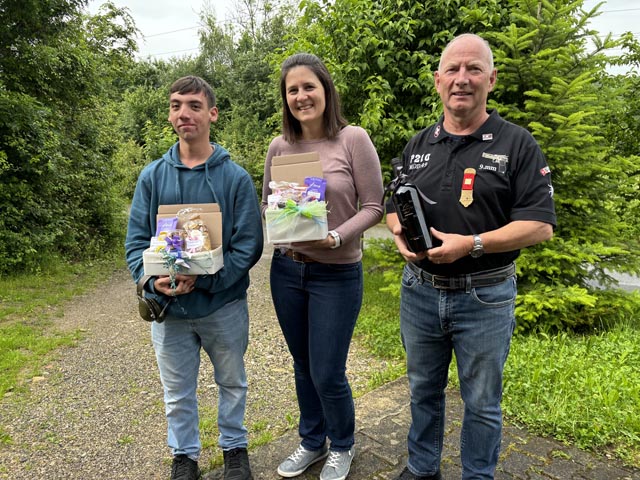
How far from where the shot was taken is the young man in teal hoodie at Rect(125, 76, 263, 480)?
8.04 ft

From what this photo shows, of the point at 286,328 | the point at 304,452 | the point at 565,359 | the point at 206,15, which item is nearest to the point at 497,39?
the point at 565,359

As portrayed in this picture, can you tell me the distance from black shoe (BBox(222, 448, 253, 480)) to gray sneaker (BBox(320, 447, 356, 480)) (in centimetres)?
43

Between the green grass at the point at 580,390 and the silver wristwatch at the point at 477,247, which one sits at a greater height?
the silver wristwatch at the point at 477,247

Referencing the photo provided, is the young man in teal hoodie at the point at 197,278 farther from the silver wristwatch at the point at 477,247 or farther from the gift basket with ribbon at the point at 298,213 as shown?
the silver wristwatch at the point at 477,247

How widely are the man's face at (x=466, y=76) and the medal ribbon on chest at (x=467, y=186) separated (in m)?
0.26

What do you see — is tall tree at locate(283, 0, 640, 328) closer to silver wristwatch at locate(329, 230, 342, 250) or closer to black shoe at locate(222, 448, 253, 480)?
silver wristwatch at locate(329, 230, 342, 250)

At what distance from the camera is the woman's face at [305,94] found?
2.35m

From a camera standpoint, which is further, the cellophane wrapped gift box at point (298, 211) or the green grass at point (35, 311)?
the green grass at point (35, 311)

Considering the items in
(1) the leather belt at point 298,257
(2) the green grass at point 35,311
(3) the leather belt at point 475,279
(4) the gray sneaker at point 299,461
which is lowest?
(2) the green grass at point 35,311

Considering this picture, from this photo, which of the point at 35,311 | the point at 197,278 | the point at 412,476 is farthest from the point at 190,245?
the point at 35,311

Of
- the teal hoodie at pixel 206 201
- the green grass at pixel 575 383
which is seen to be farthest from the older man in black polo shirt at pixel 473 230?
the green grass at pixel 575 383

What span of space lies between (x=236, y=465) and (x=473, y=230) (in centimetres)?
182

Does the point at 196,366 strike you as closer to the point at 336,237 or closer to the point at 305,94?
the point at 336,237

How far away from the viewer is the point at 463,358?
2209mm
